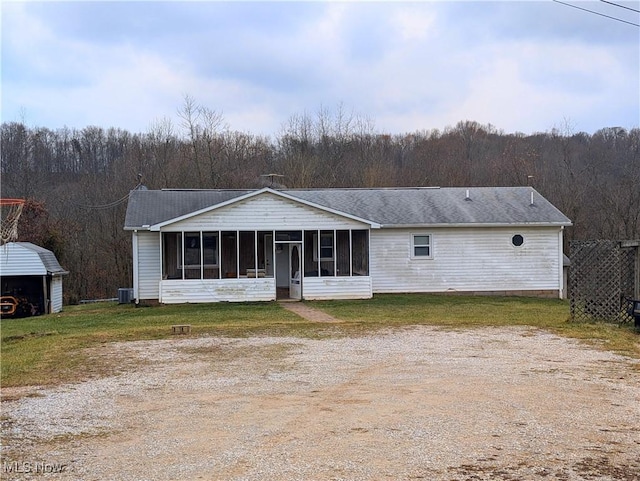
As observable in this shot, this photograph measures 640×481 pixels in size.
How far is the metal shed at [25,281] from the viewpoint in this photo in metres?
24.9

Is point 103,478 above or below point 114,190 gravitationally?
below

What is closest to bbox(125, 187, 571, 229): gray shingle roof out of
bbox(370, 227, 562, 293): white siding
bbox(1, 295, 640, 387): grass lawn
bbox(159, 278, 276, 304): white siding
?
bbox(370, 227, 562, 293): white siding

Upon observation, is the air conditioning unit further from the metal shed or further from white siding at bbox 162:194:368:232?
white siding at bbox 162:194:368:232

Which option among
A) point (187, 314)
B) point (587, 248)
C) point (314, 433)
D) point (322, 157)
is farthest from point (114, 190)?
point (314, 433)

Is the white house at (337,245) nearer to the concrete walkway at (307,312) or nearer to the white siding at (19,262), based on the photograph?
the concrete walkway at (307,312)

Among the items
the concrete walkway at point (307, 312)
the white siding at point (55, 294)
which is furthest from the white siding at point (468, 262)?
the white siding at point (55, 294)

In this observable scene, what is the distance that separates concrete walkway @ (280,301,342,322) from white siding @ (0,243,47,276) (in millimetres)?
9191

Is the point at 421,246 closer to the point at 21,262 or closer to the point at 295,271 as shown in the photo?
the point at 295,271

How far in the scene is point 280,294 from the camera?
2539 cm

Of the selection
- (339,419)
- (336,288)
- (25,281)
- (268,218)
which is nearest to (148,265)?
(268,218)

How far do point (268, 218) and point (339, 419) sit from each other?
16.3 metres

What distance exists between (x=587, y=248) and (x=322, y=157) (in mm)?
32222

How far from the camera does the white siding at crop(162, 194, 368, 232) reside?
76.1 feet

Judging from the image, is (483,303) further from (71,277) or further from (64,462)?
(71,277)
